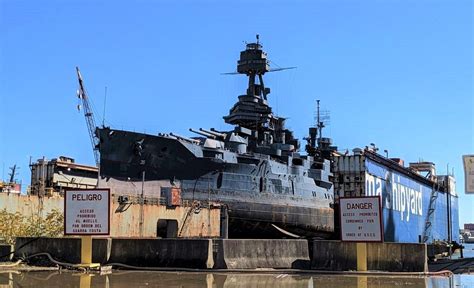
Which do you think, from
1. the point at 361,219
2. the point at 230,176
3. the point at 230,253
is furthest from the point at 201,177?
the point at 361,219

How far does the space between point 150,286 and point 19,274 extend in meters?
4.43

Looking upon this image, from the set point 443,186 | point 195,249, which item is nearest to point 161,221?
point 195,249

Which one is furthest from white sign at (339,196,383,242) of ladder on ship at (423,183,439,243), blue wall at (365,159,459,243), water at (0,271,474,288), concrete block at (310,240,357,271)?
ladder on ship at (423,183,439,243)

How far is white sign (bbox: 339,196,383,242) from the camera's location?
48.4ft

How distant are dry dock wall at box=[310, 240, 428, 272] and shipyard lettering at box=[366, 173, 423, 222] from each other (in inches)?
1078

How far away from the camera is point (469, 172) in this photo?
17719 mm

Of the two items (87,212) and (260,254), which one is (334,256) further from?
(87,212)

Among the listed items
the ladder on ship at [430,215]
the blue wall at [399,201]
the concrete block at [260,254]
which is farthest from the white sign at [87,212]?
the ladder on ship at [430,215]

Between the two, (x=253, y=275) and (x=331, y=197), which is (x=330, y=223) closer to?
(x=331, y=197)

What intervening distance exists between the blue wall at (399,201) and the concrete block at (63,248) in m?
29.0

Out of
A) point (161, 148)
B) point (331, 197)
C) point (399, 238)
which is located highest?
point (161, 148)

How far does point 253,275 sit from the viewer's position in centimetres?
1484

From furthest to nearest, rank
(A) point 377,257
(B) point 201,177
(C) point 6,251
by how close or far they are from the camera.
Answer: (B) point 201,177, (C) point 6,251, (A) point 377,257

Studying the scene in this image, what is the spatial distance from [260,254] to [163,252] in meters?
2.89
